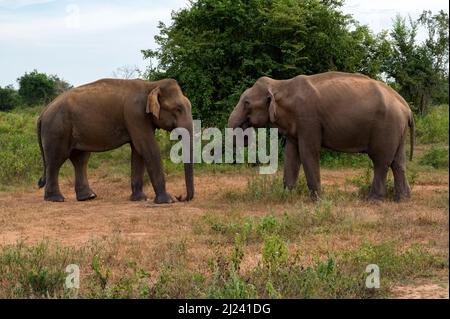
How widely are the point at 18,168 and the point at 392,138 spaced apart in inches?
326

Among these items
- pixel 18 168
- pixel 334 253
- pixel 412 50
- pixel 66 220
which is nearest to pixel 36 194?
pixel 18 168

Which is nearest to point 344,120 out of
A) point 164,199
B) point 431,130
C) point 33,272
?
point 164,199

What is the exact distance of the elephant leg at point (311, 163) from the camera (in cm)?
987

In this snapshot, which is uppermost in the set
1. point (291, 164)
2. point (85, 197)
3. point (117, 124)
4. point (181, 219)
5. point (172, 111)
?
point (172, 111)

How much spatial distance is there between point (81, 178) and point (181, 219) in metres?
3.55

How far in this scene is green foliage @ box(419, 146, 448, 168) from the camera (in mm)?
14469

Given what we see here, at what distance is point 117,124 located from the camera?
11.0 metres

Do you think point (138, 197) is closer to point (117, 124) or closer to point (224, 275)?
point (117, 124)

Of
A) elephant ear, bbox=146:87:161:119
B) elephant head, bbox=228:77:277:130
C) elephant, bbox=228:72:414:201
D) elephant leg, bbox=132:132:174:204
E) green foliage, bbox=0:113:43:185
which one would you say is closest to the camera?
elephant, bbox=228:72:414:201

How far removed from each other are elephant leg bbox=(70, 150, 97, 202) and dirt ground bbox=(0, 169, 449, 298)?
0.73 ft

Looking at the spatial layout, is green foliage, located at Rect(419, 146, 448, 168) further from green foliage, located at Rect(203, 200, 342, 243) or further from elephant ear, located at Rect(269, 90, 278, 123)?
green foliage, located at Rect(203, 200, 342, 243)

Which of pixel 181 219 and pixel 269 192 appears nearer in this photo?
pixel 181 219

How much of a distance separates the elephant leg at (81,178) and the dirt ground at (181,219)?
0.22 meters

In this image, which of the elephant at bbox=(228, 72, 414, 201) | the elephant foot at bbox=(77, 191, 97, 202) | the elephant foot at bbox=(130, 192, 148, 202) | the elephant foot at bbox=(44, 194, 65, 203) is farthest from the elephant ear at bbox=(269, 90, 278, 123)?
the elephant foot at bbox=(44, 194, 65, 203)
